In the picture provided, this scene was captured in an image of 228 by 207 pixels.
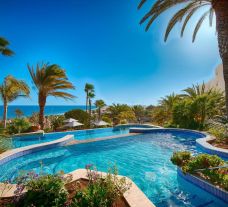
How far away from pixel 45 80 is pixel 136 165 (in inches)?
547

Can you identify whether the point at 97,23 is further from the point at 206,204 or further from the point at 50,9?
the point at 206,204

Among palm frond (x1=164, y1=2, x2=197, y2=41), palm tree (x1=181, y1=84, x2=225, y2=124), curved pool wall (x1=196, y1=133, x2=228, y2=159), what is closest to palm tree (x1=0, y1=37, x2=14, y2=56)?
palm frond (x1=164, y1=2, x2=197, y2=41)

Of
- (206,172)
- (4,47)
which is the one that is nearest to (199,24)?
(206,172)

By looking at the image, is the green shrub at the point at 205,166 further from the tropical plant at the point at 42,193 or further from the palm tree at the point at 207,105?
the palm tree at the point at 207,105

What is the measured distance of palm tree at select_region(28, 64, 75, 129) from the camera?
60.5 ft

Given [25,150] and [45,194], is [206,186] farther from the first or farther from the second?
[25,150]

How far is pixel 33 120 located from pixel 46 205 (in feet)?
63.4

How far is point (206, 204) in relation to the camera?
4.31m

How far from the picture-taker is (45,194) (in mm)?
3393

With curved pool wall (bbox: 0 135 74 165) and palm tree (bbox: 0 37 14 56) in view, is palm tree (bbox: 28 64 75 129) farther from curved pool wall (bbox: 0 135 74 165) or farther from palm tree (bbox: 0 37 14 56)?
palm tree (bbox: 0 37 14 56)

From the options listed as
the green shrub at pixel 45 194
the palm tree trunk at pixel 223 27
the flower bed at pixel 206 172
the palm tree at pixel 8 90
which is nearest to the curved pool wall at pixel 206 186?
the flower bed at pixel 206 172

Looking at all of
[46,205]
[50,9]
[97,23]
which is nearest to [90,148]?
[46,205]

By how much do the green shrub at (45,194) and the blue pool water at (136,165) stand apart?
185 cm

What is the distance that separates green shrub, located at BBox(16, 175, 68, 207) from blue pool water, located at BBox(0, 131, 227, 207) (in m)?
1.85
